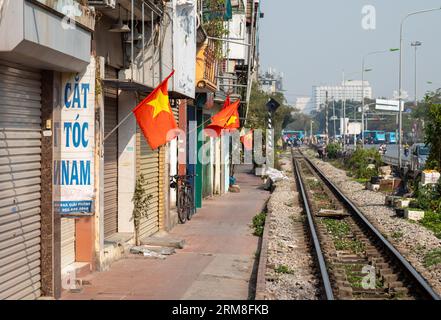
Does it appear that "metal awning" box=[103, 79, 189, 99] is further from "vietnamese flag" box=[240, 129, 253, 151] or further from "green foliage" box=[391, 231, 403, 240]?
"vietnamese flag" box=[240, 129, 253, 151]

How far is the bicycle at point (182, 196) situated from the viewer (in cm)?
1848

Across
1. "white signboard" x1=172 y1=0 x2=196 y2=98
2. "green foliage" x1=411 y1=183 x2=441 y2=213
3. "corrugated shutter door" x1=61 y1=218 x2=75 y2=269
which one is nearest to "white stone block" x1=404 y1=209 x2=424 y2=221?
"green foliage" x1=411 y1=183 x2=441 y2=213

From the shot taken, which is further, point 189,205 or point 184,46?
point 189,205

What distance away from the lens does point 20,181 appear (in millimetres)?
8922

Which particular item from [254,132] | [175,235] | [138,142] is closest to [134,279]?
[138,142]

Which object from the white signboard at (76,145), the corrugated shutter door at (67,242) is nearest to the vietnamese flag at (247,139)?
the corrugated shutter door at (67,242)

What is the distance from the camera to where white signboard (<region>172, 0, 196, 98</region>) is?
14.9 meters

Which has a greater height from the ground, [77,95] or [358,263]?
[77,95]

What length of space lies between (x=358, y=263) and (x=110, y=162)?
15.7 ft

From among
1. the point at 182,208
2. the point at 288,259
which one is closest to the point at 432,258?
the point at 288,259

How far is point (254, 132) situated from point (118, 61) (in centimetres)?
2979

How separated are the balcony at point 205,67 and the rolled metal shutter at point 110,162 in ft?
18.4

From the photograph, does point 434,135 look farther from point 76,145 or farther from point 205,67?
point 76,145
